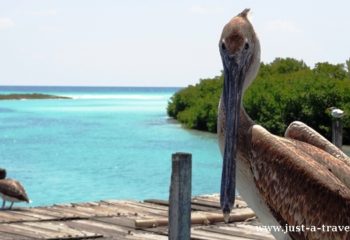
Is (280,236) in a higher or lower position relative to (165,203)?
higher

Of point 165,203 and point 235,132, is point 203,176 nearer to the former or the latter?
point 165,203

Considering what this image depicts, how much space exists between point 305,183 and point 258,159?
314 millimetres

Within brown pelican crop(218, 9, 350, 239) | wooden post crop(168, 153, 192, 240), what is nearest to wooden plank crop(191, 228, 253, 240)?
wooden post crop(168, 153, 192, 240)

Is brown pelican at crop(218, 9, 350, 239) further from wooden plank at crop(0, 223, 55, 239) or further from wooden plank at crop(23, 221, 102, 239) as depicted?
wooden plank at crop(0, 223, 55, 239)

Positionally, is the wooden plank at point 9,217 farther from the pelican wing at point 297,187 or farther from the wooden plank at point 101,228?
the pelican wing at point 297,187

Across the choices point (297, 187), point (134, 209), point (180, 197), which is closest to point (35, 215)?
point (134, 209)

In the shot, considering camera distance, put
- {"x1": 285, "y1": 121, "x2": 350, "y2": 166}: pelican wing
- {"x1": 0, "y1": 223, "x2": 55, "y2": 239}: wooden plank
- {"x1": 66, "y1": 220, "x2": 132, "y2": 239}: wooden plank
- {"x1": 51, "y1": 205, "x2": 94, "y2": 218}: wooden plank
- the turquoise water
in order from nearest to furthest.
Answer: {"x1": 285, "y1": 121, "x2": 350, "y2": 166}: pelican wing
{"x1": 0, "y1": 223, "x2": 55, "y2": 239}: wooden plank
{"x1": 66, "y1": 220, "x2": 132, "y2": 239}: wooden plank
{"x1": 51, "y1": 205, "x2": 94, "y2": 218}: wooden plank
the turquoise water

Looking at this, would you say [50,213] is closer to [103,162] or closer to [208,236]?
[208,236]

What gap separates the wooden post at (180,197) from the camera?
17.2 feet

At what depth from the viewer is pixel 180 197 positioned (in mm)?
5246

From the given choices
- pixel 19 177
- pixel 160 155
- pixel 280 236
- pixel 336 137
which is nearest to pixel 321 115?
pixel 160 155

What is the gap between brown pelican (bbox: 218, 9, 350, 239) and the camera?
383cm

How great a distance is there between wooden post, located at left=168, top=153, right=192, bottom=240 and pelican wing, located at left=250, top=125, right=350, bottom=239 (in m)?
1.17

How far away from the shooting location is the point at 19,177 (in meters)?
18.2
